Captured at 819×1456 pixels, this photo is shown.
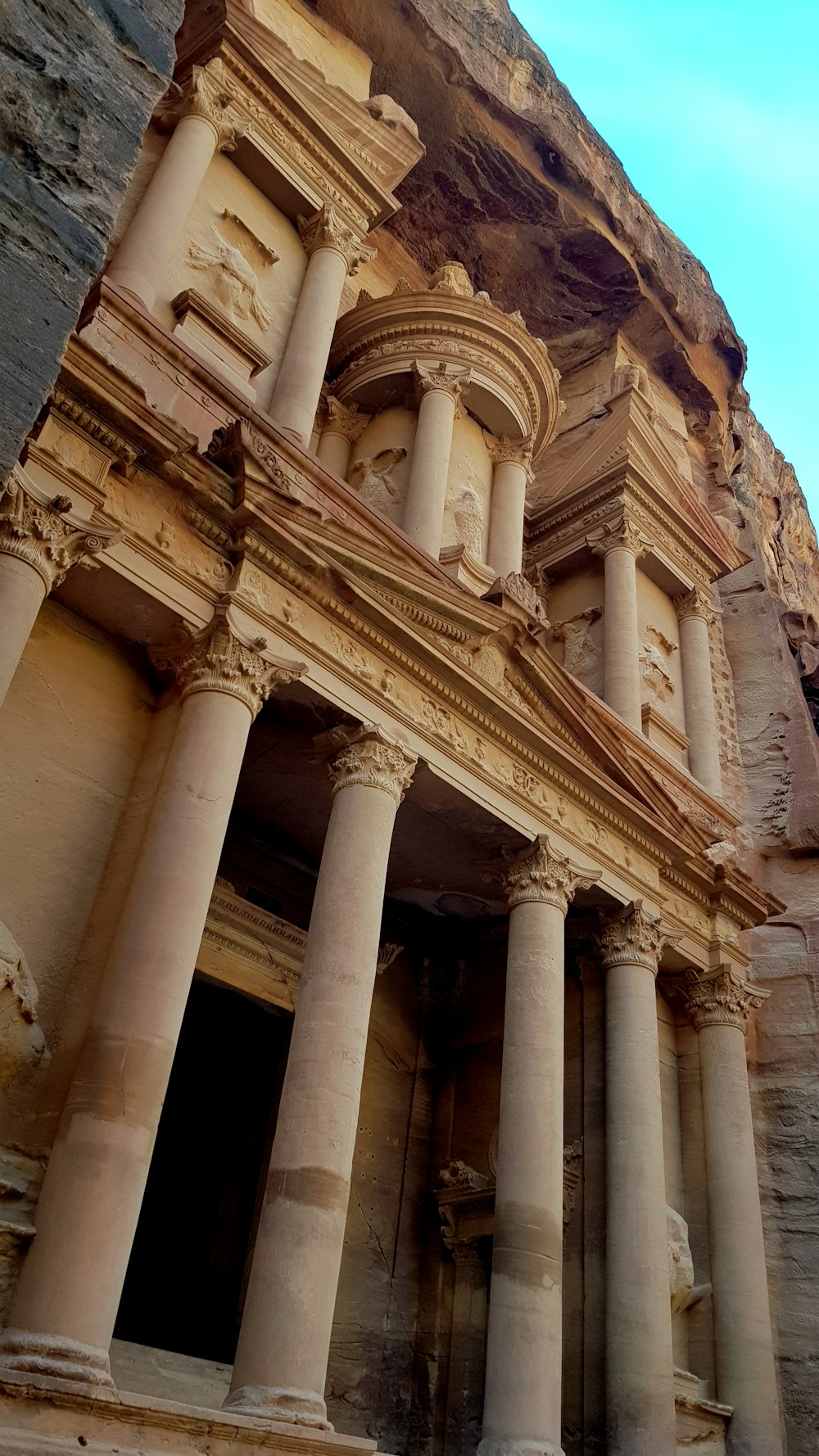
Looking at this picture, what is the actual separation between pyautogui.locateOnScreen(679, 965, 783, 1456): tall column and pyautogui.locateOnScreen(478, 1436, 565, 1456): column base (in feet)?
12.2

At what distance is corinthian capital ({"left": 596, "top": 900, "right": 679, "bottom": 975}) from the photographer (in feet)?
42.4

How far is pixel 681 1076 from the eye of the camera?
47.2ft

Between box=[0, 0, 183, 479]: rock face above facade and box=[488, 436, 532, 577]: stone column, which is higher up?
box=[488, 436, 532, 577]: stone column

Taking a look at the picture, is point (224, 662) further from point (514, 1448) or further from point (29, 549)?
point (514, 1448)

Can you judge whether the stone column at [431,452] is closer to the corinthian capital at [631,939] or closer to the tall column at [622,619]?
the tall column at [622,619]

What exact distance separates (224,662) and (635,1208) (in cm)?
667

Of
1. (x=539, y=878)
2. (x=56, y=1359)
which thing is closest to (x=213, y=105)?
(x=539, y=878)

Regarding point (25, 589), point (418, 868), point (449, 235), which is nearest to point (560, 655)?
point (418, 868)

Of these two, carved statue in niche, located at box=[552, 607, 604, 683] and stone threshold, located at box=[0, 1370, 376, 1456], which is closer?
stone threshold, located at box=[0, 1370, 376, 1456]

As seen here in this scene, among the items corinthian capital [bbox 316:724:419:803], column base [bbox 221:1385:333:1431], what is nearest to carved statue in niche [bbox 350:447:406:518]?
corinthian capital [bbox 316:724:419:803]

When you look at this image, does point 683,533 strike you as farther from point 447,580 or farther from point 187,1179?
point 187,1179

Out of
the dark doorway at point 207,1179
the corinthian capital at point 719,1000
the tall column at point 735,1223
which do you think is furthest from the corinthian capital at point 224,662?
the tall column at point 735,1223

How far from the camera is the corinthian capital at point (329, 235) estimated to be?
15930 millimetres

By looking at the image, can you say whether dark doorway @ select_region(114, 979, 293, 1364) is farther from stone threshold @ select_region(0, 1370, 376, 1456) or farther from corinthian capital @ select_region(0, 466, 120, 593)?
corinthian capital @ select_region(0, 466, 120, 593)
